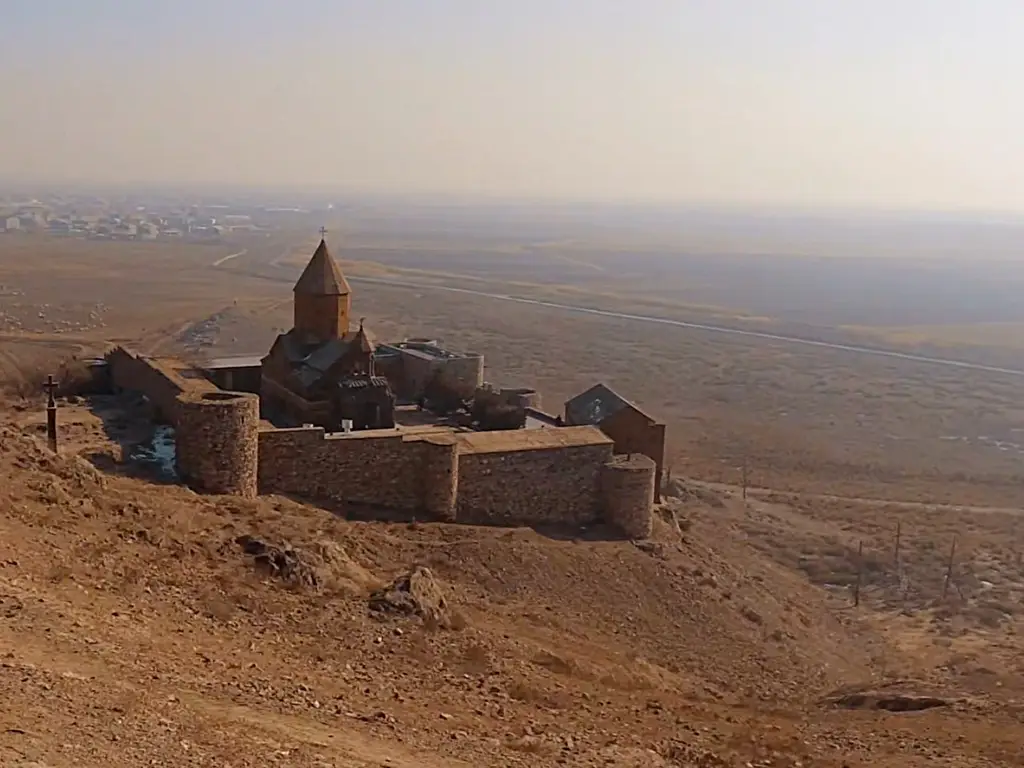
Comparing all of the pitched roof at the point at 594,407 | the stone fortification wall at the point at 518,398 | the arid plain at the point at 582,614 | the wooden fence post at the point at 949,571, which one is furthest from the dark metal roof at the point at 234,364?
the wooden fence post at the point at 949,571

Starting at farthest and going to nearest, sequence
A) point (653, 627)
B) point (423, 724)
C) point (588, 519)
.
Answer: point (588, 519) → point (653, 627) → point (423, 724)

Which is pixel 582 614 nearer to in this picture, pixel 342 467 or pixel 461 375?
pixel 342 467

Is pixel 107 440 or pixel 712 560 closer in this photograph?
pixel 107 440

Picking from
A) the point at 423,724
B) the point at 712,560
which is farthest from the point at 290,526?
the point at 712,560

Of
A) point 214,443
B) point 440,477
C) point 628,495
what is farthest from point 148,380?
point 628,495

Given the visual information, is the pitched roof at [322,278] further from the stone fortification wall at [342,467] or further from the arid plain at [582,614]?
the stone fortification wall at [342,467]

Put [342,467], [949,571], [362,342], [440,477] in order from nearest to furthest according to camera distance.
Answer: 1. [342,467]
2. [440,477]
3. [362,342]
4. [949,571]

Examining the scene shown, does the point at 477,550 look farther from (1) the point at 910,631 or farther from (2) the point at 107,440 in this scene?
(1) the point at 910,631
